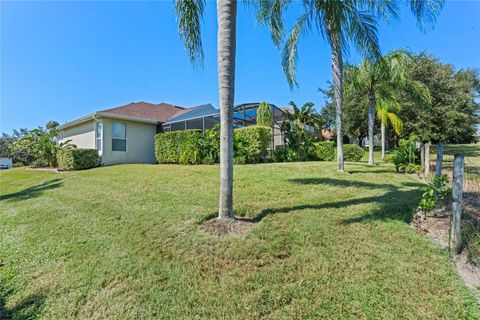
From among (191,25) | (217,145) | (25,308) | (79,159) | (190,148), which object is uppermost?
(191,25)

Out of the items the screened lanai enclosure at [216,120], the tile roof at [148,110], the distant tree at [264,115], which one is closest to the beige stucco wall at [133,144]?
the tile roof at [148,110]

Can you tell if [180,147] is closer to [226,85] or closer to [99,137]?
[99,137]

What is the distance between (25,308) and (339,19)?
22.8 feet

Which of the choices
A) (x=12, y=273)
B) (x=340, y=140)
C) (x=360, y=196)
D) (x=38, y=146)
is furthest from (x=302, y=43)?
(x=38, y=146)

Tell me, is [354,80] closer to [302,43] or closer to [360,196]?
[302,43]

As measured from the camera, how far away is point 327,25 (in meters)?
5.30

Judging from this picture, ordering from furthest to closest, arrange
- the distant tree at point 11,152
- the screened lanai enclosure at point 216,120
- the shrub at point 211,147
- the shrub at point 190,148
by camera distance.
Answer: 1. the distant tree at point 11,152
2. the screened lanai enclosure at point 216,120
3. the shrub at point 190,148
4. the shrub at point 211,147

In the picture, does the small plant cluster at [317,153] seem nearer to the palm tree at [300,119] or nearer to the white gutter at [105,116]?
the palm tree at [300,119]

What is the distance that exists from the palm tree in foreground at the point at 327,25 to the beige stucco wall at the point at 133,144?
37.1 ft

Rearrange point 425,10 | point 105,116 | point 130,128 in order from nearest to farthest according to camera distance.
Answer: point 425,10 < point 105,116 < point 130,128

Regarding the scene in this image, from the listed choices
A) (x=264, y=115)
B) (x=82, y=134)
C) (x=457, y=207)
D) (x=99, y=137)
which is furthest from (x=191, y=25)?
(x=82, y=134)

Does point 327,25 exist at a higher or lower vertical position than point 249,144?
higher

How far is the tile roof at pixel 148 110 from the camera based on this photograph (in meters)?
16.9

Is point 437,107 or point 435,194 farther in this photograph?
point 437,107
